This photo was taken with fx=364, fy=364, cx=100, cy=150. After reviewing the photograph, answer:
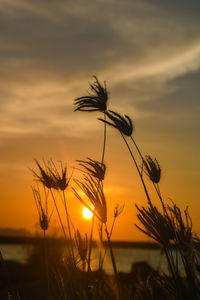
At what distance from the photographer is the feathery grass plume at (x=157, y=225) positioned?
7.38 feet

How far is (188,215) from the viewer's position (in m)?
2.40

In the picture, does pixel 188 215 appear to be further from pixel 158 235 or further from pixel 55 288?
pixel 55 288

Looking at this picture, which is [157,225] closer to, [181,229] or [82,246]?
[181,229]

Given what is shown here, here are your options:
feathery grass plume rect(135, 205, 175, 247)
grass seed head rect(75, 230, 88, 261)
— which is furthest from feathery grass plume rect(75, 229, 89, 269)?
feathery grass plume rect(135, 205, 175, 247)

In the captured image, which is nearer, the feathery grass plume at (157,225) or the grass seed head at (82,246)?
the feathery grass plume at (157,225)

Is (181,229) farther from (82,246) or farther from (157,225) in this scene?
(82,246)

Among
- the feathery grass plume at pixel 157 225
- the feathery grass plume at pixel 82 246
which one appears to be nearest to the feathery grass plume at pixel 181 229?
the feathery grass plume at pixel 157 225

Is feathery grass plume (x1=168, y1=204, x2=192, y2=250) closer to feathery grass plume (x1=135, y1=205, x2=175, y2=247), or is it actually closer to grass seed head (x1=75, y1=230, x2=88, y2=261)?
feathery grass plume (x1=135, y1=205, x2=175, y2=247)

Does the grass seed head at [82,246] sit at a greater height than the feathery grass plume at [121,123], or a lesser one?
lesser

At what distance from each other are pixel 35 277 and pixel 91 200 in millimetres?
11768

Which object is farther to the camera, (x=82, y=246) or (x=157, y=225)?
(x=82, y=246)

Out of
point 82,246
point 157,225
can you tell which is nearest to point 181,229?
point 157,225

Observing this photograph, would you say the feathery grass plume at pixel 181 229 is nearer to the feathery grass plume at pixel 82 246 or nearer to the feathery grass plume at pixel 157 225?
the feathery grass plume at pixel 157 225

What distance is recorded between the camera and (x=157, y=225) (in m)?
2.26
